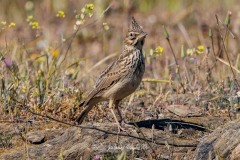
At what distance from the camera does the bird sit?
7113 mm

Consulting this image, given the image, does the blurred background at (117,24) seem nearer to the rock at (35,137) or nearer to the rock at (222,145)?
the rock at (35,137)

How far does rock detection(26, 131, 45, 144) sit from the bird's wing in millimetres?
825

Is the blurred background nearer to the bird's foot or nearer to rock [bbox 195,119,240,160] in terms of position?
the bird's foot

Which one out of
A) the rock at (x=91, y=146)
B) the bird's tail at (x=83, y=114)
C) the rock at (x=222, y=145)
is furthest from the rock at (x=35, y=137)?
the rock at (x=222, y=145)

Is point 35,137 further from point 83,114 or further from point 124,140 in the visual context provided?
point 124,140

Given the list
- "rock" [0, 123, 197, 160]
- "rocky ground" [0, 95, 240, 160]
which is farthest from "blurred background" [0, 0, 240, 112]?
"rock" [0, 123, 197, 160]

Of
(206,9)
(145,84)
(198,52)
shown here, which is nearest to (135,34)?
(198,52)

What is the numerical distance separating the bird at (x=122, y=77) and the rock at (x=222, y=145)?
1.41 meters

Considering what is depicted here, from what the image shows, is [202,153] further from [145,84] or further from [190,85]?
[145,84]

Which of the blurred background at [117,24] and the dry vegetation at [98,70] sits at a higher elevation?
the blurred background at [117,24]

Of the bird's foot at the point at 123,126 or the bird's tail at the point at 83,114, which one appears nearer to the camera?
the bird's foot at the point at 123,126

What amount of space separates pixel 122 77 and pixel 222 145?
5.95 ft

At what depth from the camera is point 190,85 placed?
837 cm

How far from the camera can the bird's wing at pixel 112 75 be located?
7.25 meters
